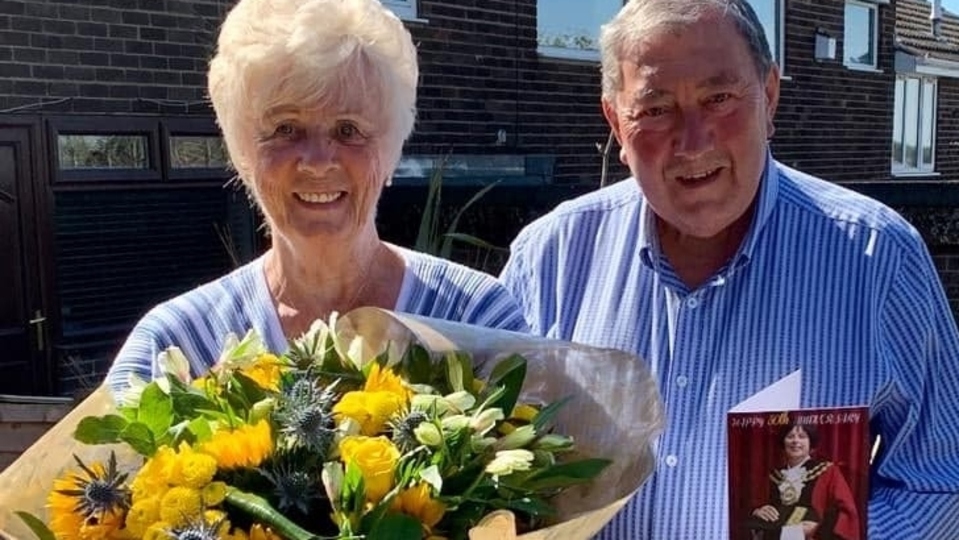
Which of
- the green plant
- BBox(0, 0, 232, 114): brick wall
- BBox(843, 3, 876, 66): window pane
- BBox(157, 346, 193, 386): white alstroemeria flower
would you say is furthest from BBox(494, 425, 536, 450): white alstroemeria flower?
BBox(843, 3, 876, 66): window pane

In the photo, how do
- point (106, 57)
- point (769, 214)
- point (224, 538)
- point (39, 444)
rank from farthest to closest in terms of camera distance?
point (106, 57), point (769, 214), point (39, 444), point (224, 538)

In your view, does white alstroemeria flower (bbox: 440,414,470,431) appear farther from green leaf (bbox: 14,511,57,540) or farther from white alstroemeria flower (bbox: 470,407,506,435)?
green leaf (bbox: 14,511,57,540)

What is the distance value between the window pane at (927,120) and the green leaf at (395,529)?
15.8 m

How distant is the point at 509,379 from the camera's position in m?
1.57

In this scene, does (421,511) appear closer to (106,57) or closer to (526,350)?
(526,350)

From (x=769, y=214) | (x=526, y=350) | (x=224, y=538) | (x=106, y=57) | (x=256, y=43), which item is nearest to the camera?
(x=224, y=538)

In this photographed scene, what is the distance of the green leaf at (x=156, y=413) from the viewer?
1.45 metres

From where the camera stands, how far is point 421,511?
52.2 inches

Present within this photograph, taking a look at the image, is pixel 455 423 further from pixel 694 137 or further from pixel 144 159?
pixel 144 159

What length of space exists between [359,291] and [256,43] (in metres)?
0.52

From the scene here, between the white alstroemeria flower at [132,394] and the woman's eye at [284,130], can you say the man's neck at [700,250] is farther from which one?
the white alstroemeria flower at [132,394]

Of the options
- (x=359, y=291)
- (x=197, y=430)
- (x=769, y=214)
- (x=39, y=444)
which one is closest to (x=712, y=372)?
(x=769, y=214)

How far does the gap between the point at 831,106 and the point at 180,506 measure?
461 inches

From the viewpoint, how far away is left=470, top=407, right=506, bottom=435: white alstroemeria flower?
144cm
